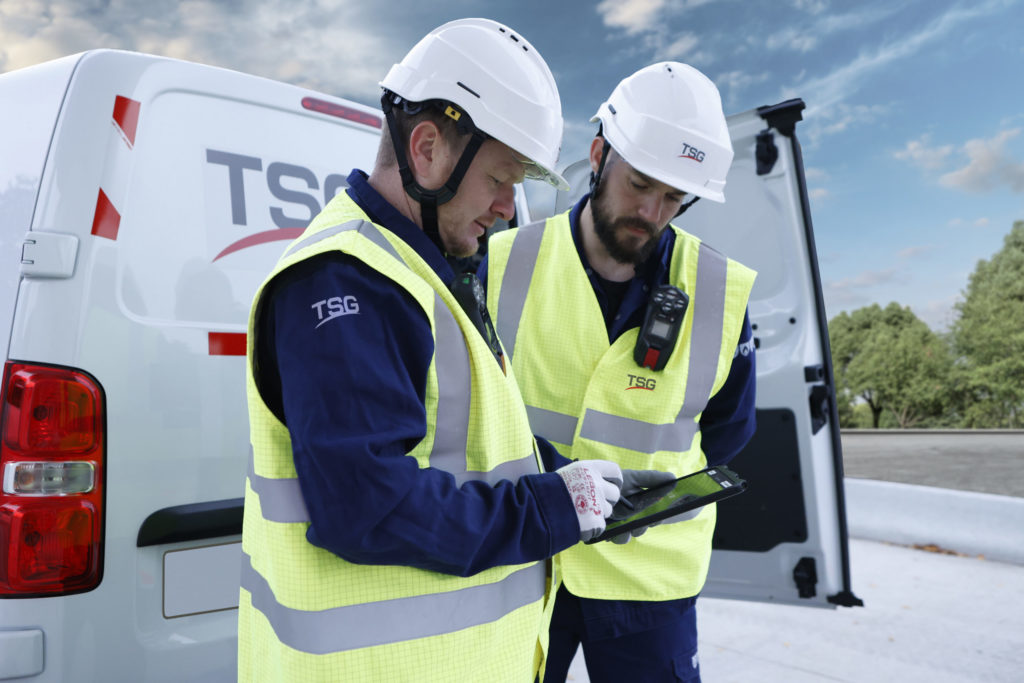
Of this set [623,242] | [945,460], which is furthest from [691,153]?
[945,460]

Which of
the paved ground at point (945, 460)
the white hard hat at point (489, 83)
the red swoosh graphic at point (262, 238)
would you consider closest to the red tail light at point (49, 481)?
the red swoosh graphic at point (262, 238)

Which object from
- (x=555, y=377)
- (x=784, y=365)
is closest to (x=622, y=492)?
(x=555, y=377)

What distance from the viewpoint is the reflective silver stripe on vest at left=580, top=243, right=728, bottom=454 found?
187 centimetres

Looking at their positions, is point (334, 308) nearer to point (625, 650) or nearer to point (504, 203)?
point (504, 203)

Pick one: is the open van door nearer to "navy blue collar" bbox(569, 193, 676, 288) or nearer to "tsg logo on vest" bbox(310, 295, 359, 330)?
"navy blue collar" bbox(569, 193, 676, 288)

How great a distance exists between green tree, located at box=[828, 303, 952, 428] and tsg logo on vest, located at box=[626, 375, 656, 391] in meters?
42.6

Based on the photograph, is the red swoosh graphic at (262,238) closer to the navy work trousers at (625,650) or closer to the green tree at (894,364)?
the navy work trousers at (625,650)

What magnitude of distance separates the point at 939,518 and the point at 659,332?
194 inches

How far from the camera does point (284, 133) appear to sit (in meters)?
2.28

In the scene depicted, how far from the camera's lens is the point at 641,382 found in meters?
1.89

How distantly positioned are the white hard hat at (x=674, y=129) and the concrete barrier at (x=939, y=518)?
15.1 feet

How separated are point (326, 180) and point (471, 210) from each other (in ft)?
4.14

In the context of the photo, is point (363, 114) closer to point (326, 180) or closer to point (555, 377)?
point (326, 180)

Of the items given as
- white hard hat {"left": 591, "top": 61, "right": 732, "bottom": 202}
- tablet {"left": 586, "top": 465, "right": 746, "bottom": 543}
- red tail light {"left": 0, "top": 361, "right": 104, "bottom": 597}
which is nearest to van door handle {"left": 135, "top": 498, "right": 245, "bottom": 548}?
red tail light {"left": 0, "top": 361, "right": 104, "bottom": 597}
